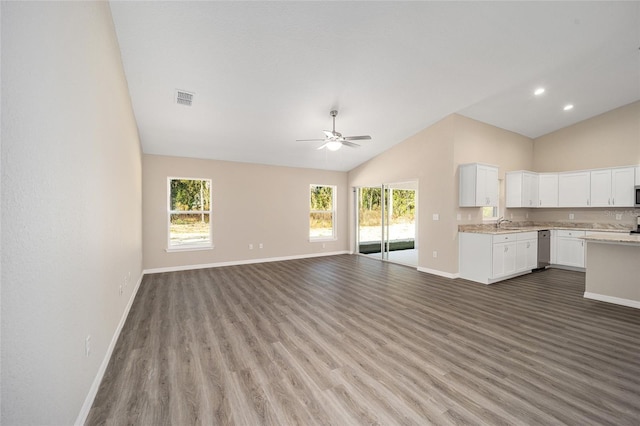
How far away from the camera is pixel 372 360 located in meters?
2.29

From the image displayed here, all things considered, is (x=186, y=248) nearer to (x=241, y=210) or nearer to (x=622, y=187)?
(x=241, y=210)

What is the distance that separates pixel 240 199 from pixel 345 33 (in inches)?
176

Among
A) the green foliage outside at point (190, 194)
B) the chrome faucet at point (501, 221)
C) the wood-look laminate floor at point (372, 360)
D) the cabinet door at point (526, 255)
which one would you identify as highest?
the green foliage outside at point (190, 194)

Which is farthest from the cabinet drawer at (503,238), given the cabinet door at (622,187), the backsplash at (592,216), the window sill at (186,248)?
the window sill at (186,248)

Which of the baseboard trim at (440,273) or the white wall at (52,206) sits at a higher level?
the white wall at (52,206)

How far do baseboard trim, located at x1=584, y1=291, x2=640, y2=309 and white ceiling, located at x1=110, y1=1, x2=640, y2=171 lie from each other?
3.43 m

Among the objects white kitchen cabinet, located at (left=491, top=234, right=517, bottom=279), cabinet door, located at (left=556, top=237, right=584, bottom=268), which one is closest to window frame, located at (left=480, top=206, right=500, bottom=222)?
white kitchen cabinet, located at (left=491, top=234, right=517, bottom=279)

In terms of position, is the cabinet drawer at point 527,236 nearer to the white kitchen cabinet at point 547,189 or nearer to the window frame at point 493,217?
the window frame at point 493,217

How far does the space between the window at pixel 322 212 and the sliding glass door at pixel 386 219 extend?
760 mm

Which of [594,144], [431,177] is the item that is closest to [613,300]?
[431,177]

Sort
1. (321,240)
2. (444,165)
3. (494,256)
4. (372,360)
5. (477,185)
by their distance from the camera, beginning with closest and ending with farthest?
1. (372,360)
2. (494,256)
3. (477,185)
4. (444,165)
5. (321,240)

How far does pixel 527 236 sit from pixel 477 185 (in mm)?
1620

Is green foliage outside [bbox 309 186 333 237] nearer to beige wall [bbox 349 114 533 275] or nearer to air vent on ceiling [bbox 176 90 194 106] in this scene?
beige wall [bbox 349 114 533 275]

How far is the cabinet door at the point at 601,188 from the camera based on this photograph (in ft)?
18.0
